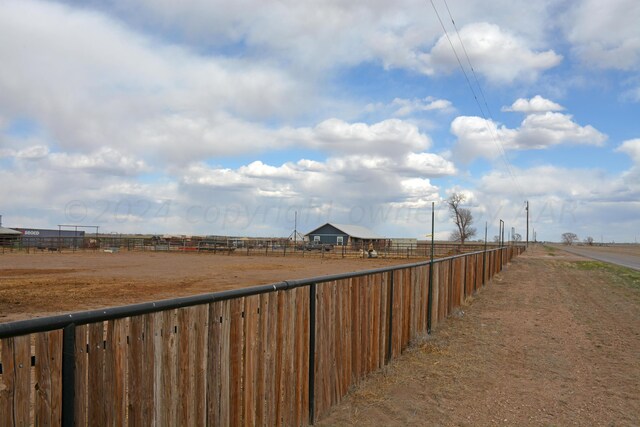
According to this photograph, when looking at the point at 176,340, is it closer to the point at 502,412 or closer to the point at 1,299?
the point at 502,412

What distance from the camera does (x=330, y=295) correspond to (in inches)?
216

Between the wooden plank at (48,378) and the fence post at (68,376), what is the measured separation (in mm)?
18

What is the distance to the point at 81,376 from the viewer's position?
2.67 metres

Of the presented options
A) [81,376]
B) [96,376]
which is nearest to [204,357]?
[96,376]

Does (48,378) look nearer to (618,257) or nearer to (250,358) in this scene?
(250,358)

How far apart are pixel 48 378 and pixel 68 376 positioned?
0.09m

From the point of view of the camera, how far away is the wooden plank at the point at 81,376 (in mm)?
2643

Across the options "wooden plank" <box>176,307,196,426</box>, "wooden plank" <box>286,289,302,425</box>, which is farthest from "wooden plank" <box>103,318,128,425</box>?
"wooden plank" <box>286,289,302,425</box>

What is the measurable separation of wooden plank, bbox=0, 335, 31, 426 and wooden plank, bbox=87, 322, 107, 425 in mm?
353

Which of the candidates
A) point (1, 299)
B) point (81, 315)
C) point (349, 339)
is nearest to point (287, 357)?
point (349, 339)

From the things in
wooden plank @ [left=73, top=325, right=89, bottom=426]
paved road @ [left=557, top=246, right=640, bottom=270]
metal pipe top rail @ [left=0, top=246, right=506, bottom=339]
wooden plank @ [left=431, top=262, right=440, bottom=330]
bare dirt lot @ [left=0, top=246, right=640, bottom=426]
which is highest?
metal pipe top rail @ [left=0, top=246, right=506, bottom=339]

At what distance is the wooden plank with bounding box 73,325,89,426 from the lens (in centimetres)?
264

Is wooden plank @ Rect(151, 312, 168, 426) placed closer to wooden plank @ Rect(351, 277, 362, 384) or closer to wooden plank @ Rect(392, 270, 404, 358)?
wooden plank @ Rect(351, 277, 362, 384)

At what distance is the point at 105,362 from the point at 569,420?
4644 millimetres
